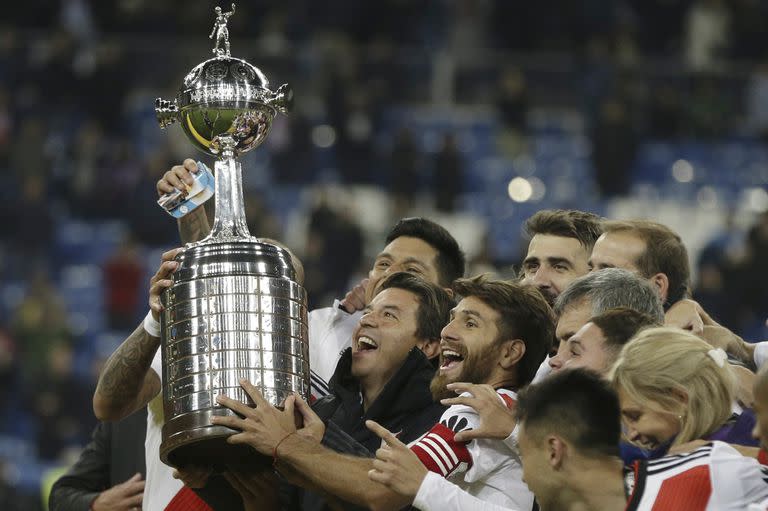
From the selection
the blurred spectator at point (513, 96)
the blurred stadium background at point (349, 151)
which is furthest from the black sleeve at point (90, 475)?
the blurred spectator at point (513, 96)

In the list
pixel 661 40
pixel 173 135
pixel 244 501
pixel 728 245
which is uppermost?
pixel 661 40

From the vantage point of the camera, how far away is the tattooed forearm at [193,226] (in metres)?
4.70

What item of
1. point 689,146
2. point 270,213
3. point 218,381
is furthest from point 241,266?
point 689,146

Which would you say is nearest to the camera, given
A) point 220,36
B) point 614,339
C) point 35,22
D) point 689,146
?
point 614,339

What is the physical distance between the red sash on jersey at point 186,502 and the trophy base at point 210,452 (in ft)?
2.10

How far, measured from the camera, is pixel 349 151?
1347 centimetres

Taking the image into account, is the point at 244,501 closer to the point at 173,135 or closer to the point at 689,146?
the point at 173,135

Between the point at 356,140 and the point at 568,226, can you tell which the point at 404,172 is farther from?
the point at 568,226

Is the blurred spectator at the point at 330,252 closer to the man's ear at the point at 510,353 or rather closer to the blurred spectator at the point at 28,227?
the blurred spectator at the point at 28,227

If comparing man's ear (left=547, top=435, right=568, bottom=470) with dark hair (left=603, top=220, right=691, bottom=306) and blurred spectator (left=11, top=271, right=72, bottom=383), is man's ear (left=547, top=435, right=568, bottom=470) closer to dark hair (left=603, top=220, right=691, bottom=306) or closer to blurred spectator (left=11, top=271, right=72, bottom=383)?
dark hair (left=603, top=220, right=691, bottom=306)

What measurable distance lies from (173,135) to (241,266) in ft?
29.9

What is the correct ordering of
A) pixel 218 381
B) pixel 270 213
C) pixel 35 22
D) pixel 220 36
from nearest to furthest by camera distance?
1. pixel 218 381
2. pixel 220 36
3. pixel 270 213
4. pixel 35 22

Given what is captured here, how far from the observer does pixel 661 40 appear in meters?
15.4

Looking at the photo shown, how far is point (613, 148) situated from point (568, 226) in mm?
8337
